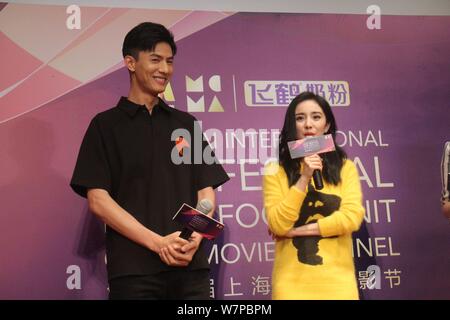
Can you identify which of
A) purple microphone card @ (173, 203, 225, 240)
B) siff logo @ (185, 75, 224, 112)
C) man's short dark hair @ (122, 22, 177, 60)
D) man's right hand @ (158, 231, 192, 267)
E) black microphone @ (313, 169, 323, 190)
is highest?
man's short dark hair @ (122, 22, 177, 60)

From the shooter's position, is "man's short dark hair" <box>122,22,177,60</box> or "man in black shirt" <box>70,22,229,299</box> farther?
"man's short dark hair" <box>122,22,177,60</box>

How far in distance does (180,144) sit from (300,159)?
0.67 meters

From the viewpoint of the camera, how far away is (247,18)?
13.6ft

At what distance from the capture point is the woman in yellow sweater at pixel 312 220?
3.51 metres

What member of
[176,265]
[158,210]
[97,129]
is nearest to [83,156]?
[97,129]

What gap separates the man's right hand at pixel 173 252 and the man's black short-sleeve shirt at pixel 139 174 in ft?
0.20

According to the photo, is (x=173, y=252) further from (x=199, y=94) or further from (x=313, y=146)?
(x=199, y=94)

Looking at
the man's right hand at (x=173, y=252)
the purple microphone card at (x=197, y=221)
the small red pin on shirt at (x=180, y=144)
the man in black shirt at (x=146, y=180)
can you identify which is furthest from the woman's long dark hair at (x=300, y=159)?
the man's right hand at (x=173, y=252)

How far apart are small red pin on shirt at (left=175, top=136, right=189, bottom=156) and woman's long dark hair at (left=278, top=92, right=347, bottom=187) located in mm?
579

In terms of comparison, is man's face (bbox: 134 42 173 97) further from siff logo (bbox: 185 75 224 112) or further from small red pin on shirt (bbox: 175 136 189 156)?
siff logo (bbox: 185 75 224 112)

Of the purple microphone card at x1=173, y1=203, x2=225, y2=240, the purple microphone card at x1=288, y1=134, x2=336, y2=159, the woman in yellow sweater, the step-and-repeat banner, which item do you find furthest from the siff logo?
the purple microphone card at x1=173, y1=203, x2=225, y2=240

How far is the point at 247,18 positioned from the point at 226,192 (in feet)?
3.54

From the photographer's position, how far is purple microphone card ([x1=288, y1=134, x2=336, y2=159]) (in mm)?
3580
